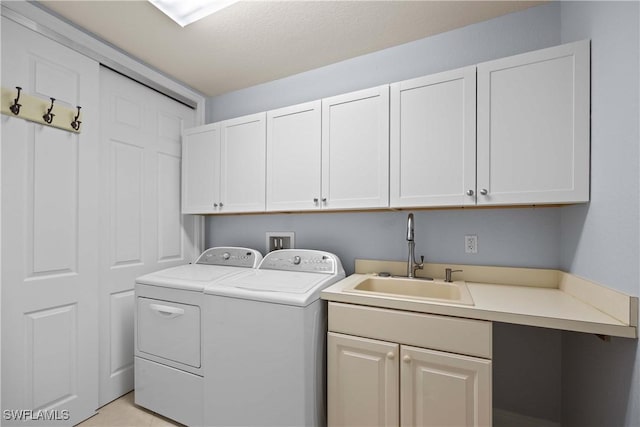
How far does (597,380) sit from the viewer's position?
1190mm

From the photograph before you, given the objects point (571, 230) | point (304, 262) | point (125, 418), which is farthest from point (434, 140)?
point (125, 418)

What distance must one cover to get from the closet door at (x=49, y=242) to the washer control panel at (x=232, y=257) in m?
0.76

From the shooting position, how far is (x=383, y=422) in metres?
1.32

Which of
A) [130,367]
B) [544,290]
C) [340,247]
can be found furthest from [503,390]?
[130,367]

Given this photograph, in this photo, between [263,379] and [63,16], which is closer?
[263,379]

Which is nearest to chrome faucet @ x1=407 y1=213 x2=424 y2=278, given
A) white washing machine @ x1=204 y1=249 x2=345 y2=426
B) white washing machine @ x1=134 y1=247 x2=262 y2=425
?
white washing machine @ x1=204 y1=249 x2=345 y2=426

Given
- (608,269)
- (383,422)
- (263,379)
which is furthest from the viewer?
(263,379)

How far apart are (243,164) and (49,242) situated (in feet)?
4.07

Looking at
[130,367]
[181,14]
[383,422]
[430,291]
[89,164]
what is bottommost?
[130,367]

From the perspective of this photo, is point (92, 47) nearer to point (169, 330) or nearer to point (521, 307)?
point (169, 330)

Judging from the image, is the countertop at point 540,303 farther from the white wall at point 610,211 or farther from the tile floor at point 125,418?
the tile floor at point 125,418

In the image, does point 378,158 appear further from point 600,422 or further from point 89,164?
point 89,164

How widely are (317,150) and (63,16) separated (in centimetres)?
172

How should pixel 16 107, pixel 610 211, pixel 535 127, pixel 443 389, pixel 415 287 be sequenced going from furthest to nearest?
1. pixel 415 287
2. pixel 16 107
3. pixel 535 127
4. pixel 443 389
5. pixel 610 211
